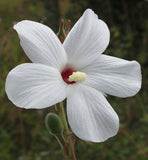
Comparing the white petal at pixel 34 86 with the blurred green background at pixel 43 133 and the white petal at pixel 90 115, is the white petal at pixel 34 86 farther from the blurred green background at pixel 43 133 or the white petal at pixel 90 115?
the blurred green background at pixel 43 133

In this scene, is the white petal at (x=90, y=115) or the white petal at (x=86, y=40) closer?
the white petal at (x=90, y=115)

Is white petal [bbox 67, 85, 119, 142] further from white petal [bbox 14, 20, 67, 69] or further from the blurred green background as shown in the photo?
the blurred green background

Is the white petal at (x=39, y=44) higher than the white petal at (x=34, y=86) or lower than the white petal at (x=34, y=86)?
higher

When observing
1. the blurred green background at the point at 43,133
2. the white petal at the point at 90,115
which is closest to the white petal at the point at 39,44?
the white petal at the point at 90,115

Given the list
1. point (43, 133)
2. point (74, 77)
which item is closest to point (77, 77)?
point (74, 77)

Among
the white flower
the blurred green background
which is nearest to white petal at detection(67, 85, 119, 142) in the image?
the white flower

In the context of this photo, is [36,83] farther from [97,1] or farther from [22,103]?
[97,1]
